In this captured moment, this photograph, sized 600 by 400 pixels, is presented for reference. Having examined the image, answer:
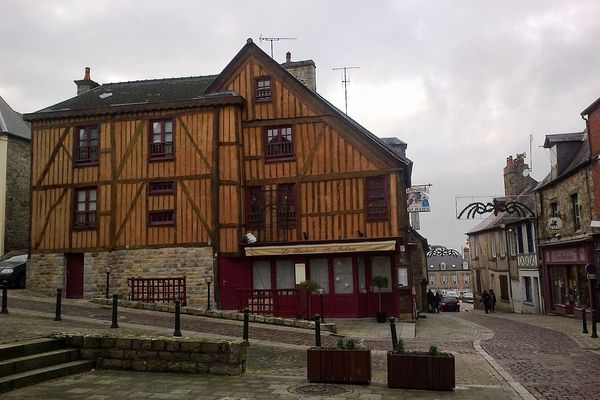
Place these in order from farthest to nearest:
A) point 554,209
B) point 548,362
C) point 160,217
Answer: point 554,209, point 160,217, point 548,362

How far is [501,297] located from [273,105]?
2064 cm

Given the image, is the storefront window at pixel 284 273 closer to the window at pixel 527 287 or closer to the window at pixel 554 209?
the window at pixel 554 209

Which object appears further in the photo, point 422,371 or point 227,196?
point 227,196

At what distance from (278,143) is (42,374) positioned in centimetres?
1325

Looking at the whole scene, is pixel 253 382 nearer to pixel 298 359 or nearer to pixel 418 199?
pixel 298 359

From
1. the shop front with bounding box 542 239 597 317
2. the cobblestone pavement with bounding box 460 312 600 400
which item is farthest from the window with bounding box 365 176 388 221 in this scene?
the shop front with bounding box 542 239 597 317

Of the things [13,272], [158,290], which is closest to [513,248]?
[158,290]

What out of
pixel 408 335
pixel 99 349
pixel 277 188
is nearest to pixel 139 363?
pixel 99 349

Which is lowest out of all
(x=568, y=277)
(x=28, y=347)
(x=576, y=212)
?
(x=28, y=347)

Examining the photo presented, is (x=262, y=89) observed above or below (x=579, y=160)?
above

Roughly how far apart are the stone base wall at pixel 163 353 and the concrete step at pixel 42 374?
1.06ft

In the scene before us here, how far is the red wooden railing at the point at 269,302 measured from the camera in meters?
16.9

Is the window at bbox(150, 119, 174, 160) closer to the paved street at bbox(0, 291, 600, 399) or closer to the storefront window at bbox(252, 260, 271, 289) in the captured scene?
the storefront window at bbox(252, 260, 271, 289)

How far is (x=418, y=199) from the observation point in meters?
21.4
